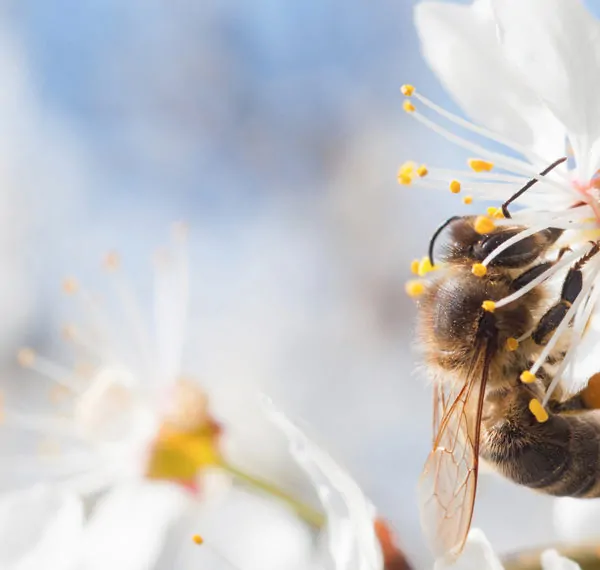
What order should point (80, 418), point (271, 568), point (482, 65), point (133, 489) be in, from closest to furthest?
1. point (482, 65)
2. point (271, 568)
3. point (133, 489)
4. point (80, 418)

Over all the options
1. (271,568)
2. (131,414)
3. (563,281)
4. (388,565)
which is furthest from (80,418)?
(563,281)

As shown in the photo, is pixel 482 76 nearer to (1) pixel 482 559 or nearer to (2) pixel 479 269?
(2) pixel 479 269

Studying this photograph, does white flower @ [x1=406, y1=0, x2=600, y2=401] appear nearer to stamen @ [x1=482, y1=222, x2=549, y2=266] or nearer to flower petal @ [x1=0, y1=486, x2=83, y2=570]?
stamen @ [x1=482, y1=222, x2=549, y2=266]

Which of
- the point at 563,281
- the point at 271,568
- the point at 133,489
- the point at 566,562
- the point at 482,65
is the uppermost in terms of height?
the point at 482,65

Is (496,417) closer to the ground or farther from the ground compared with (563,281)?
closer to the ground

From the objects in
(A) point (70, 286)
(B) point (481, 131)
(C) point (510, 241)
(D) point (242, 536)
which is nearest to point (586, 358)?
(C) point (510, 241)

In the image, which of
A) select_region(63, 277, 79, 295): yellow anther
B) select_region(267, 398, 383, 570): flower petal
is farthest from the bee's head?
select_region(63, 277, 79, 295): yellow anther

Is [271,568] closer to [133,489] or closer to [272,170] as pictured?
[133,489]
